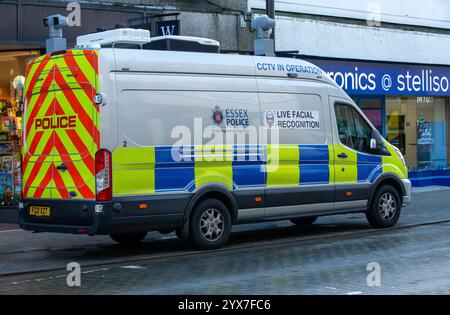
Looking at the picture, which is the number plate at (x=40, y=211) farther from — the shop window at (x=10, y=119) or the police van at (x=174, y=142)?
the shop window at (x=10, y=119)

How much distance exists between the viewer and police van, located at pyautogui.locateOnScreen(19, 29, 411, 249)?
34.8 feet

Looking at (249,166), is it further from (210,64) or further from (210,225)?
(210,64)

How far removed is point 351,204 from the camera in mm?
13297

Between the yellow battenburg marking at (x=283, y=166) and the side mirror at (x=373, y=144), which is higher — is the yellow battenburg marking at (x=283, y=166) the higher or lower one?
the lower one

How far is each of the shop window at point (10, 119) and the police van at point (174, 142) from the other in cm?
461

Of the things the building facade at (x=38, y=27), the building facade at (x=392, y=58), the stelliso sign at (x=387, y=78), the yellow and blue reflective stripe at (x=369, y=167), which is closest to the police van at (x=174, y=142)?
the yellow and blue reflective stripe at (x=369, y=167)

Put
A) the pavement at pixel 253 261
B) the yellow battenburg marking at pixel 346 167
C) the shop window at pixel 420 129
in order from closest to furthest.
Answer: the pavement at pixel 253 261, the yellow battenburg marking at pixel 346 167, the shop window at pixel 420 129

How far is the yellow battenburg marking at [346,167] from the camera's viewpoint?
42.7ft

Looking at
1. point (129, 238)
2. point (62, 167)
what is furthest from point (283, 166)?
point (62, 167)

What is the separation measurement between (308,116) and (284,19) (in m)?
8.14
